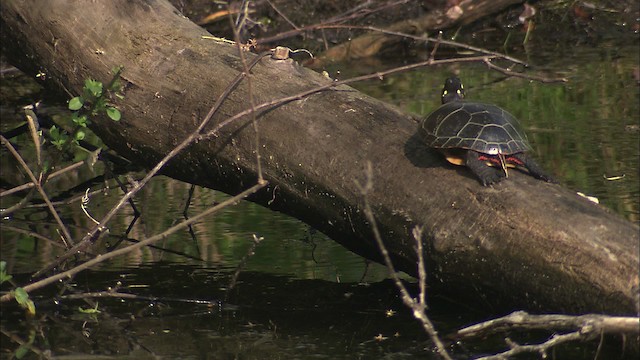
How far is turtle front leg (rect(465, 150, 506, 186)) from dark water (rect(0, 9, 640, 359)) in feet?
1.66

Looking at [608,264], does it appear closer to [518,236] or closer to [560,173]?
[518,236]

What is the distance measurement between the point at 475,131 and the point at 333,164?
52cm

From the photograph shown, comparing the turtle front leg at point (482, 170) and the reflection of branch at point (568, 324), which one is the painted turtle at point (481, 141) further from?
the reflection of branch at point (568, 324)

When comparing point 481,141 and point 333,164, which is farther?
point 333,164

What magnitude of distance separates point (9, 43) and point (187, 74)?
0.97m

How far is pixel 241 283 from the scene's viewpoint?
4477 millimetres

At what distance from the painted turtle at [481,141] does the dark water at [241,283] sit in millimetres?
530

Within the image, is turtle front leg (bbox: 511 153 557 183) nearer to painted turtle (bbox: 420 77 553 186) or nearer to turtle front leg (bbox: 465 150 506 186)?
painted turtle (bbox: 420 77 553 186)

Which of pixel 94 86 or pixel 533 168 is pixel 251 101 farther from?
pixel 533 168

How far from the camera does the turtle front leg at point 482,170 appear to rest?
11.9 ft

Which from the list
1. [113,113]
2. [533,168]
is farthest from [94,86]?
[533,168]

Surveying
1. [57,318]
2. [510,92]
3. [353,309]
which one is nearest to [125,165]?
[57,318]

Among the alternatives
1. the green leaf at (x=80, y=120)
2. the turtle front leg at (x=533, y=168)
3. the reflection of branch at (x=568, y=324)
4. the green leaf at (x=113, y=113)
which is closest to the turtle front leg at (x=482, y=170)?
the turtle front leg at (x=533, y=168)

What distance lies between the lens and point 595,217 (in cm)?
340
